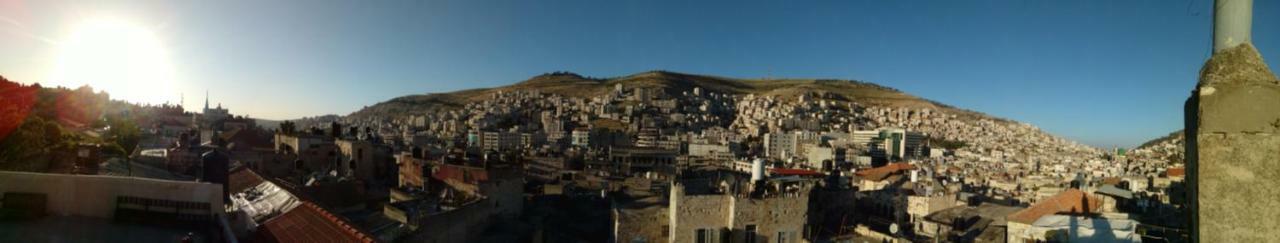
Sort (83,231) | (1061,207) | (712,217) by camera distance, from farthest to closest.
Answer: (1061,207)
(712,217)
(83,231)

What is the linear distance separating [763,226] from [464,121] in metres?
109

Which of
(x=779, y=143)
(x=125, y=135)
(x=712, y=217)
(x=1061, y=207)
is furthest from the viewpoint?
(x=779, y=143)

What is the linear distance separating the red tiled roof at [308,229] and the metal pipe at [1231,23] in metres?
9.13

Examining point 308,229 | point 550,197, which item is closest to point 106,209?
point 308,229

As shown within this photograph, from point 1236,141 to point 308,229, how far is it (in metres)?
10.5

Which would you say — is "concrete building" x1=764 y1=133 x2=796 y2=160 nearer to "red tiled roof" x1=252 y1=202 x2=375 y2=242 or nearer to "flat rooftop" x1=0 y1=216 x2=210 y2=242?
"red tiled roof" x1=252 y1=202 x2=375 y2=242

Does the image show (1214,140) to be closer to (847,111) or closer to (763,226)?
(763,226)

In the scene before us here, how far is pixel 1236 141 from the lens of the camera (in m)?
2.35

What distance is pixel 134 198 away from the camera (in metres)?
7.47

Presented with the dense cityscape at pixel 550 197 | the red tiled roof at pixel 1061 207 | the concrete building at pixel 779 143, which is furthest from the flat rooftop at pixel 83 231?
the concrete building at pixel 779 143

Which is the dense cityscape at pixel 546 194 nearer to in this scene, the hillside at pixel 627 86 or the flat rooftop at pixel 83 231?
the flat rooftop at pixel 83 231

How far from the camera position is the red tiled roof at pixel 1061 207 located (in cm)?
1516

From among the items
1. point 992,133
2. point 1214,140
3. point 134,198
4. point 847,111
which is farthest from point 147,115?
point 992,133

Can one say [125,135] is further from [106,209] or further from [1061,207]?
[1061,207]
